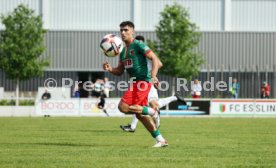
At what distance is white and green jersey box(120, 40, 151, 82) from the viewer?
50.1 feet

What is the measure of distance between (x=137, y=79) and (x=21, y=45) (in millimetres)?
37049

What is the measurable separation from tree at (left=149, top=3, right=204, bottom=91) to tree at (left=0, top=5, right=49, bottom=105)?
7.84 m

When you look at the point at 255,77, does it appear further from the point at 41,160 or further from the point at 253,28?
the point at 41,160

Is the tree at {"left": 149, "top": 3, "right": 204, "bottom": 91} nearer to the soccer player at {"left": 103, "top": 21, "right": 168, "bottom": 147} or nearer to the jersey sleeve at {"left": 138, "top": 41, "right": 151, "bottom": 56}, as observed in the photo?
the soccer player at {"left": 103, "top": 21, "right": 168, "bottom": 147}

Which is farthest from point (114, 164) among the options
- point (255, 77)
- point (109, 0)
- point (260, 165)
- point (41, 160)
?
point (109, 0)

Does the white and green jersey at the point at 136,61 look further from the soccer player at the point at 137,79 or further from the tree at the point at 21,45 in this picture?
the tree at the point at 21,45

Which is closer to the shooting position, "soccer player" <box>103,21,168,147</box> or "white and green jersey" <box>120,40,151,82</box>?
"soccer player" <box>103,21,168,147</box>

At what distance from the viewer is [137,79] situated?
15406 mm
